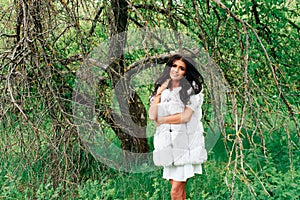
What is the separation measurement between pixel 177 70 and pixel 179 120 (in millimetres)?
288

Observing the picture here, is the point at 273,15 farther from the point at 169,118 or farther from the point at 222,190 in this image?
the point at 169,118

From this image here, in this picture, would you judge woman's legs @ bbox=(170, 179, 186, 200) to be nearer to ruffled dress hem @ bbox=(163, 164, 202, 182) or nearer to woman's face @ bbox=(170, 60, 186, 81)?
ruffled dress hem @ bbox=(163, 164, 202, 182)

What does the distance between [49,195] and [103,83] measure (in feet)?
3.54

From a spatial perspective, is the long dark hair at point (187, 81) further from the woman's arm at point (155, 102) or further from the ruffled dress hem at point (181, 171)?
the ruffled dress hem at point (181, 171)

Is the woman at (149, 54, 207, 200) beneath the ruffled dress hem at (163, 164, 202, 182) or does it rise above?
above

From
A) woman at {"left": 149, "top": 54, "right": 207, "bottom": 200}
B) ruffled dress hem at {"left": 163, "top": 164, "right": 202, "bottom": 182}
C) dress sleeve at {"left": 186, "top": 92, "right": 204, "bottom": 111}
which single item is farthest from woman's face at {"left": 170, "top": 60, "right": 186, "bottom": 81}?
ruffled dress hem at {"left": 163, "top": 164, "right": 202, "bottom": 182}

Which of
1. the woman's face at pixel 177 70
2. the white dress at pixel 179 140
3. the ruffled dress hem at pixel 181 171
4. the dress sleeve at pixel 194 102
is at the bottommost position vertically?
the ruffled dress hem at pixel 181 171

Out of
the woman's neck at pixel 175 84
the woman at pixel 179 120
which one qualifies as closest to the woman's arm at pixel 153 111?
the woman at pixel 179 120

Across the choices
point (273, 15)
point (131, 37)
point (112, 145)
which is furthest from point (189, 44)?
point (112, 145)

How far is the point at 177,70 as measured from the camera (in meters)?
2.83

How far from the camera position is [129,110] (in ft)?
14.0

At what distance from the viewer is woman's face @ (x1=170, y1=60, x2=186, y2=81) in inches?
111

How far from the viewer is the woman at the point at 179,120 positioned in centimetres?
279

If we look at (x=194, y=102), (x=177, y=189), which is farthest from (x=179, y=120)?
(x=177, y=189)
